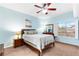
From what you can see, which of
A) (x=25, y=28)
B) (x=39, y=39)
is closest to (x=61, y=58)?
(x=39, y=39)

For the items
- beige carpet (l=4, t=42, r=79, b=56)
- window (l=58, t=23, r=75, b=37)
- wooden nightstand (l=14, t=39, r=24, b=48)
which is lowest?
beige carpet (l=4, t=42, r=79, b=56)

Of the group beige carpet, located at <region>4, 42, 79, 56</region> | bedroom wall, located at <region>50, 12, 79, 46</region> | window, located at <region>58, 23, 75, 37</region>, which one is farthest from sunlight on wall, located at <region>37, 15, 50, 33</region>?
beige carpet, located at <region>4, 42, 79, 56</region>

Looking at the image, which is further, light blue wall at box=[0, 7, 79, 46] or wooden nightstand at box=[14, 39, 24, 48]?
wooden nightstand at box=[14, 39, 24, 48]

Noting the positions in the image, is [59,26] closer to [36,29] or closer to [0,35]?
[36,29]

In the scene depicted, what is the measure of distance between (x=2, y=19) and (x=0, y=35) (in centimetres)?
50

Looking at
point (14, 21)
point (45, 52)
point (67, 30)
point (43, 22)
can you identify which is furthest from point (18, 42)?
point (67, 30)

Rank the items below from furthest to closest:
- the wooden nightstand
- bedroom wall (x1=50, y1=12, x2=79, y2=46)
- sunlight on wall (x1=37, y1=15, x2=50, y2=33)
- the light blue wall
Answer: sunlight on wall (x1=37, y1=15, x2=50, y2=33) < bedroom wall (x1=50, y1=12, x2=79, y2=46) < the wooden nightstand < the light blue wall

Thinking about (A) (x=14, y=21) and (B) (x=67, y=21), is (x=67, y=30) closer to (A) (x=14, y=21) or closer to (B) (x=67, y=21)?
(B) (x=67, y=21)

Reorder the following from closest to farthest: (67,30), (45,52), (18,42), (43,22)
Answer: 1. (45,52)
2. (18,42)
3. (67,30)
4. (43,22)

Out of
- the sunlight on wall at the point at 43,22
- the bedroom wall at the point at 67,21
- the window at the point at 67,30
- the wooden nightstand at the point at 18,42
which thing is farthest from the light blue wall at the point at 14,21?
the wooden nightstand at the point at 18,42

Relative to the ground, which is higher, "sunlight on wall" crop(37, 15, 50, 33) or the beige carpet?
"sunlight on wall" crop(37, 15, 50, 33)

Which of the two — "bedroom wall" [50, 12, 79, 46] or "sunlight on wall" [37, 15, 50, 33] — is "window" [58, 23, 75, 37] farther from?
"sunlight on wall" [37, 15, 50, 33]

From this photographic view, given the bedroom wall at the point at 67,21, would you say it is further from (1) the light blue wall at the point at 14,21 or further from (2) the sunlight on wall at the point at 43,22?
(2) the sunlight on wall at the point at 43,22

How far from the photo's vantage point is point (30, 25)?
443 centimetres
